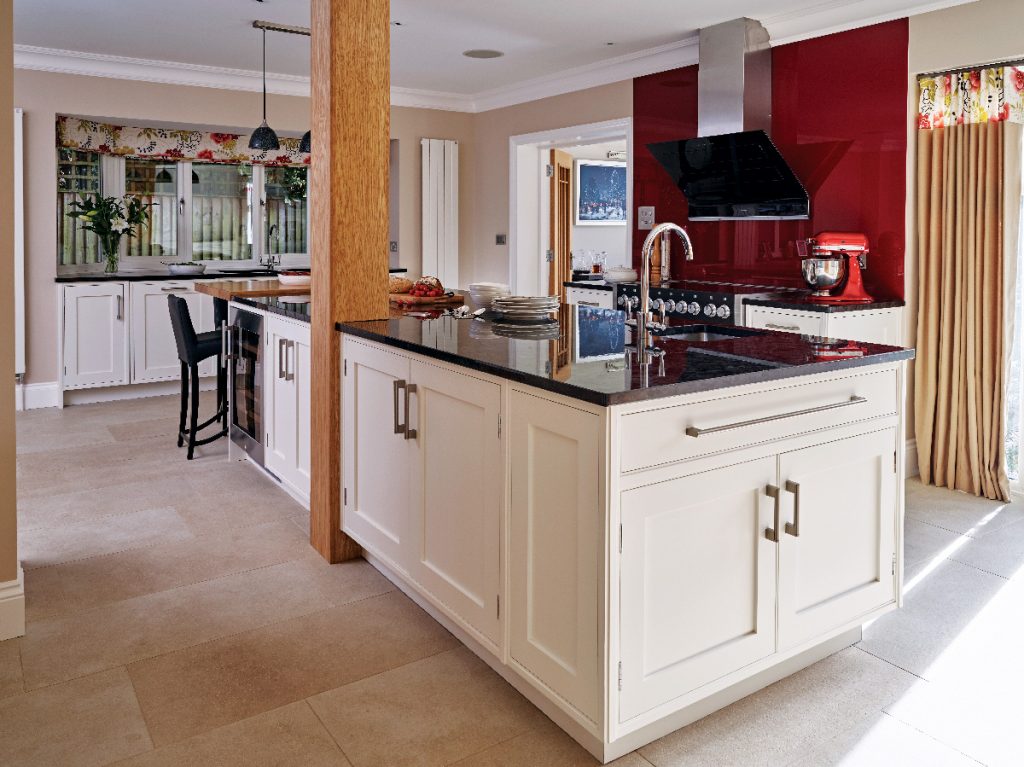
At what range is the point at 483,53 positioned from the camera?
5.95 m

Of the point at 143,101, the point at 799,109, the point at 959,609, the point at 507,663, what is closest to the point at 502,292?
the point at 507,663

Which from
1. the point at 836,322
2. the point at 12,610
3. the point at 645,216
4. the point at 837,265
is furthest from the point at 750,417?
the point at 645,216

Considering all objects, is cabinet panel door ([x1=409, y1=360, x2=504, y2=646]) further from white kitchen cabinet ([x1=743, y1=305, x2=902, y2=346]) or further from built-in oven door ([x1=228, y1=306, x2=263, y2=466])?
white kitchen cabinet ([x1=743, y1=305, x2=902, y2=346])

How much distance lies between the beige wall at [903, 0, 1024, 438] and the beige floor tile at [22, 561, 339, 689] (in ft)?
11.1

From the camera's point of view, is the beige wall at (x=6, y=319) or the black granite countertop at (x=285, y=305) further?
the black granite countertop at (x=285, y=305)

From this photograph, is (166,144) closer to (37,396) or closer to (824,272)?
(37,396)

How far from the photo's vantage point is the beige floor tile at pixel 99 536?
3.27 meters

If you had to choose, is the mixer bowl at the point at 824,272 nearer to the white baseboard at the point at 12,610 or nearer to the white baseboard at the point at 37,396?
the white baseboard at the point at 12,610

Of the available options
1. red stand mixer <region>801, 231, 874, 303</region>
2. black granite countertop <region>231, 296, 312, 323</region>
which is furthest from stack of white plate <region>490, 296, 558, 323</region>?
red stand mixer <region>801, 231, 874, 303</region>

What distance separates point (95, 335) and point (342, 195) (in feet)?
13.2

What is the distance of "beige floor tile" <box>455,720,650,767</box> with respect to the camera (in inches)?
77.5

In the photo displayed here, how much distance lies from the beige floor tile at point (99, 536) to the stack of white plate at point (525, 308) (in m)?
1.61

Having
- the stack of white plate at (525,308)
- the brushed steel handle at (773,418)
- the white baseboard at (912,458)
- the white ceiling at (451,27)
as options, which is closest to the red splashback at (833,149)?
the white ceiling at (451,27)

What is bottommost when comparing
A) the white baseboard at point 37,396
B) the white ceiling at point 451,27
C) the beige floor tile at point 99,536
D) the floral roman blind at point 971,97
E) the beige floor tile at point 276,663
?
the beige floor tile at point 276,663
